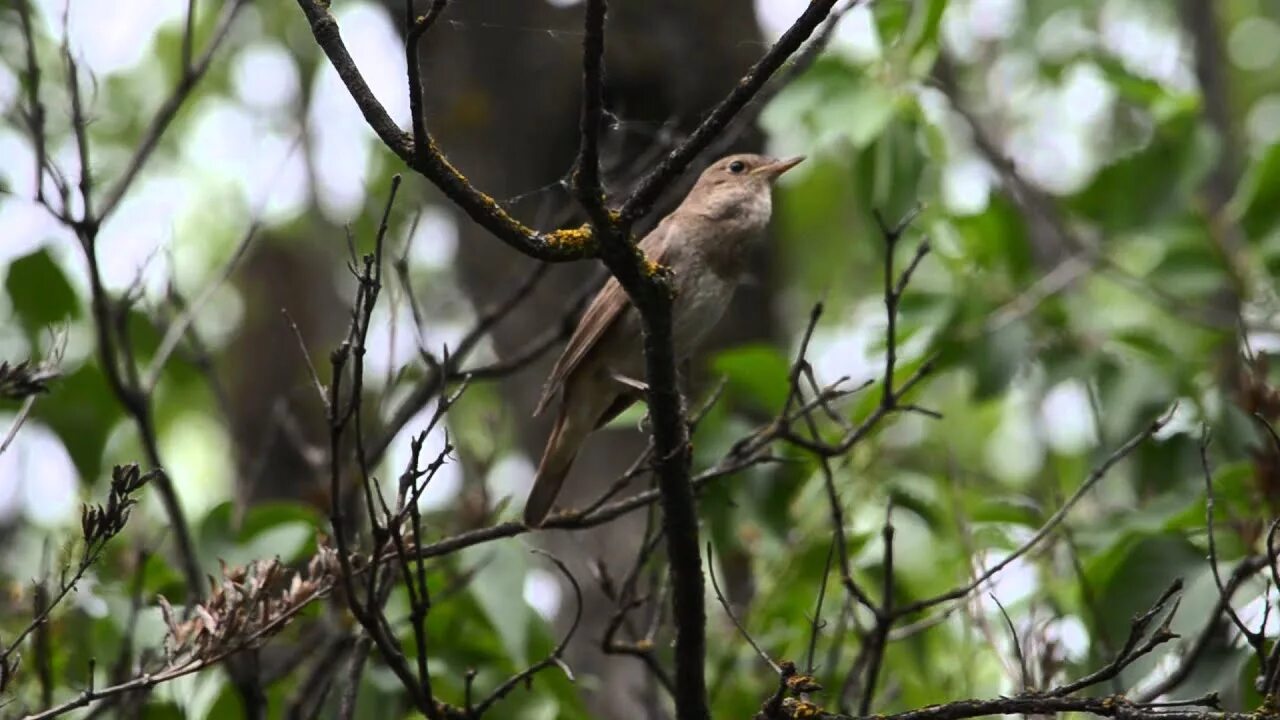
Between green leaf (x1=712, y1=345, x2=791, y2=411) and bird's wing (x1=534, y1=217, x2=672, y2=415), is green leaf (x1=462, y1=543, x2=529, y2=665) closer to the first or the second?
bird's wing (x1=534, y1=217, x2=672, y2=415)

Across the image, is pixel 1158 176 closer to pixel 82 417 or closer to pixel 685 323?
pixel 685 323

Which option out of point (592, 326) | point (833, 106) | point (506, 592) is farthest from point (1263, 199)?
point (506, 592)

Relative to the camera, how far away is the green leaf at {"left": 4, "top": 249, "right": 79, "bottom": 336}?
4.35 meters

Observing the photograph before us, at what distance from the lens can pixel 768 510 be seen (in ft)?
16.1

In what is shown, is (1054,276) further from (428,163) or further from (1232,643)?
(428,163)

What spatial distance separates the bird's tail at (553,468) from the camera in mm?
4691

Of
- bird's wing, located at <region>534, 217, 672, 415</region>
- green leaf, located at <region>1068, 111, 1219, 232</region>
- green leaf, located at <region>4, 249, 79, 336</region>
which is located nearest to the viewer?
green leaf, located at <region>4, 249, 79, 336</region>

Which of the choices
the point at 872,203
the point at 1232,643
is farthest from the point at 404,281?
the point at 1232,643

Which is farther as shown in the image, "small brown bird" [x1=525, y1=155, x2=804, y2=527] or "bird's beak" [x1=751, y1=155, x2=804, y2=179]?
"bird's beak" [x1=751, y1=155, x2=804, y2=179]

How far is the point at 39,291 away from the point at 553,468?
5.25 feet

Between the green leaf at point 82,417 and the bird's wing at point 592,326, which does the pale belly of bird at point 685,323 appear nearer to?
the bird's wing at point 592,326

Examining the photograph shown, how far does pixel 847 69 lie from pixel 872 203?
44 cm

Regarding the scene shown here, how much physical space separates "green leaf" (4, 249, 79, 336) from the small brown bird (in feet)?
4.56

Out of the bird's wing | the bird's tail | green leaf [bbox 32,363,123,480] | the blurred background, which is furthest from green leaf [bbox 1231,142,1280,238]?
green leaf [bbox 32,363,123,480]
